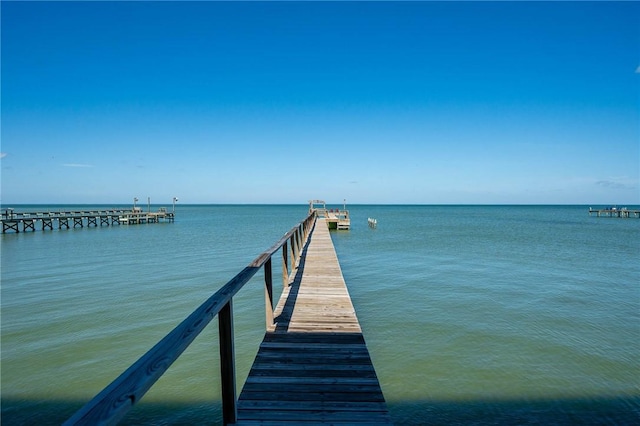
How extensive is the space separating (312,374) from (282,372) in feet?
1.03

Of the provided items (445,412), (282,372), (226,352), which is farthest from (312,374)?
(445,412)

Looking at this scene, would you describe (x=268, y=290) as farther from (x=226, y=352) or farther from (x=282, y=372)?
(x=226, y=352)

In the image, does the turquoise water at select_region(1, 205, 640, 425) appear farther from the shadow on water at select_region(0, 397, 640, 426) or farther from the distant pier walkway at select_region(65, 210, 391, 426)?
the distant pier walkway at select_region(65, 210, 391, 426)

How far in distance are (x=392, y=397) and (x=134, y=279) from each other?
10520 millimetres

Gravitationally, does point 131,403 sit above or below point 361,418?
above

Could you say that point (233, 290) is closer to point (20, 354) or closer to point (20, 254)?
point (20, 354)

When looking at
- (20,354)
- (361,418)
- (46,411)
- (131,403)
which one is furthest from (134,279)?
(131,403)

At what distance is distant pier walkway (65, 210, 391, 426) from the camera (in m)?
1.39

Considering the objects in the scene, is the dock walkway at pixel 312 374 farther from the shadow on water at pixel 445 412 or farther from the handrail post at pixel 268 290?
the shadow on water at pixel 445 412

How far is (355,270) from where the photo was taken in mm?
13758

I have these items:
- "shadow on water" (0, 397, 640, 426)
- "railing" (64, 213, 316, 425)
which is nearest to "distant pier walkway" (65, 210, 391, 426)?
"railing" (64, 213, 316, 425)

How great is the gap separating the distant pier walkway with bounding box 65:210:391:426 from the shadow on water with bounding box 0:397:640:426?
131cm

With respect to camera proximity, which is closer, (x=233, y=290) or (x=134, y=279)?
(x=233, y=290)

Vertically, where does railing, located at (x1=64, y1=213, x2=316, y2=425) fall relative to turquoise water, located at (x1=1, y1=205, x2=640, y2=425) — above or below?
above
